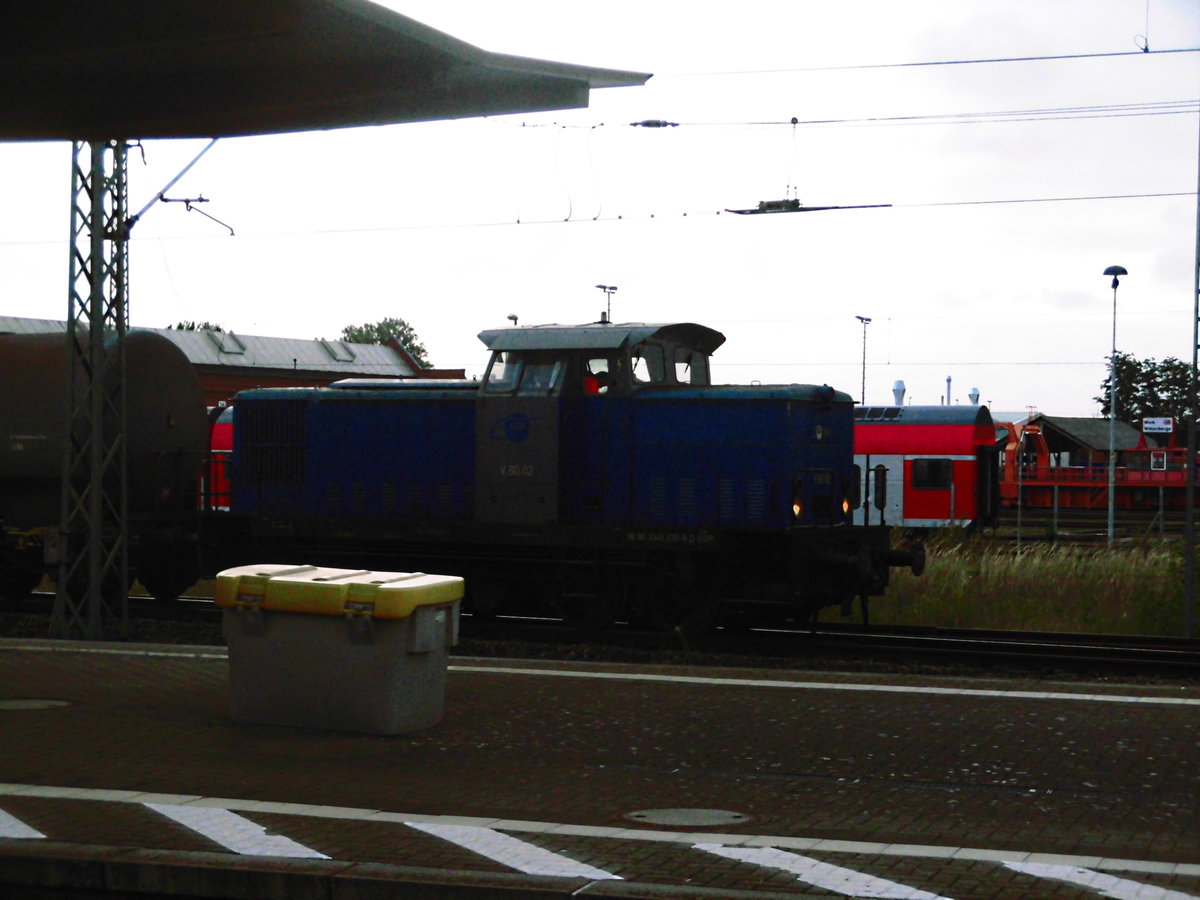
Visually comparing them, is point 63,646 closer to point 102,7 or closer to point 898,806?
point 102,7

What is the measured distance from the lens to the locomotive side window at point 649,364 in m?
16.1

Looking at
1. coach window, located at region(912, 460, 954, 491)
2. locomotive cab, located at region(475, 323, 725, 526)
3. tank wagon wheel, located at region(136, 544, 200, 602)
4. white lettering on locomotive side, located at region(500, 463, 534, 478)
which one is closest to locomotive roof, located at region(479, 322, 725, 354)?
locomotive cab, located at region(475, 323, 725, 526)

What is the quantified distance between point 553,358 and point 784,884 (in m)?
10.9

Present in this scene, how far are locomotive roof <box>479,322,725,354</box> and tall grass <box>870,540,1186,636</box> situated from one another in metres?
5.19

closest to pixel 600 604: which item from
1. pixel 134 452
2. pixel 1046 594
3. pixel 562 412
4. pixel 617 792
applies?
pixel 562 412

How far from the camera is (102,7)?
31.8 ft

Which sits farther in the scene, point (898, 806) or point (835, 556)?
point (835, 556)

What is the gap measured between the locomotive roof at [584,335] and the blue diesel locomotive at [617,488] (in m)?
0.02

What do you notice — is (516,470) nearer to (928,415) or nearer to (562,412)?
(562,412)

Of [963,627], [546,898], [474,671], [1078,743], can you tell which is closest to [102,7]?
[474,671]

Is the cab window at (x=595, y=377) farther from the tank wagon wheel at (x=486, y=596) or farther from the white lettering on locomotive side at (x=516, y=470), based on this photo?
the tank wagon wheel at (x=486, y=596)

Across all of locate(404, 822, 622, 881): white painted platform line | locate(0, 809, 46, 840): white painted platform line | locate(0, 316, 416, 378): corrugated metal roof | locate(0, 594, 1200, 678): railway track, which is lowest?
locate(0, 594, 1200, 678): railway track

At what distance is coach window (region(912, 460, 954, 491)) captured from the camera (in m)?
30.0

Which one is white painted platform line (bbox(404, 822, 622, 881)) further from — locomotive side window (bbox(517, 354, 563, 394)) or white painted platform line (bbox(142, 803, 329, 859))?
locomotive side window (bbox(517, 354, 563, 394))
